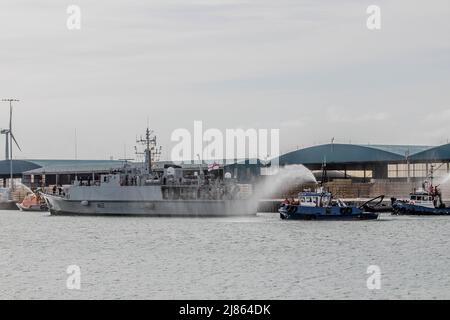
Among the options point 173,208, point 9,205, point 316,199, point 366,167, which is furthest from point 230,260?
point 9,205

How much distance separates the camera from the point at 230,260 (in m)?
69.1

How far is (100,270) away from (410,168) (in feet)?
364

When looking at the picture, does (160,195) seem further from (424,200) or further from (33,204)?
(33,204)

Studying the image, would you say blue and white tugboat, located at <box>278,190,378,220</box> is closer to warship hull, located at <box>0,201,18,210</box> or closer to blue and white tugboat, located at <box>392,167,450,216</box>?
blue and white tugboat, located at <box>392,167,450,216</box>

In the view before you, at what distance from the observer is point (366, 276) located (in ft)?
195

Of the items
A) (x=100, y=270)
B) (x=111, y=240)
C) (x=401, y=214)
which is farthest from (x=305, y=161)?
(x=100, y=270)

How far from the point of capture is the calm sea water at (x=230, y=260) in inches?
2141

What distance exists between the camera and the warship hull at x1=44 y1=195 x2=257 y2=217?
121625 millimetres

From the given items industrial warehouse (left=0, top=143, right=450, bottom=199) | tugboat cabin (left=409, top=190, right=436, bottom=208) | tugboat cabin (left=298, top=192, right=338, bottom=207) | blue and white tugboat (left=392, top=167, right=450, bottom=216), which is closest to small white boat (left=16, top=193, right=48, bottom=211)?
industrial warehouse (left=0, top=143, right=450, bottom=199)

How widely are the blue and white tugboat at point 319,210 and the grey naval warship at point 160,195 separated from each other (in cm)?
1340

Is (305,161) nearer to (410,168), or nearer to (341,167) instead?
(341,167)

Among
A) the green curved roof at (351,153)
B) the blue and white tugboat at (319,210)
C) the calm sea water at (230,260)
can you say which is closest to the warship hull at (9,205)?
the green curved roof at (351,153)
